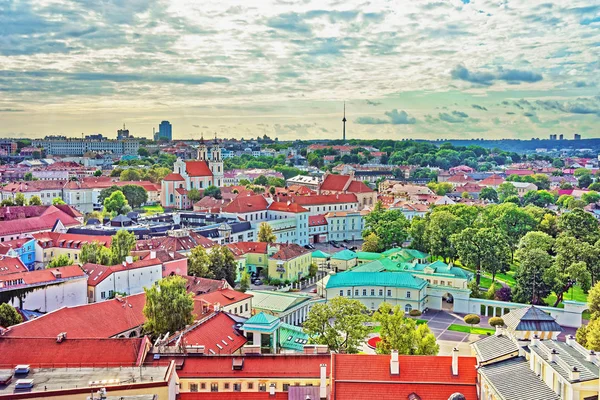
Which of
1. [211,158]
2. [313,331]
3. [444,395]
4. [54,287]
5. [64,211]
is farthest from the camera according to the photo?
[211,158]

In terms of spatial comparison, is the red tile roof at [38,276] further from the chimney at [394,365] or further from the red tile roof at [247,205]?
the red tile roof at [247,205]

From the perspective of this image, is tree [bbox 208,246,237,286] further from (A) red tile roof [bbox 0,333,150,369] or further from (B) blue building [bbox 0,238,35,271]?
(A) red tile roof [bbox 0,333,150,369]

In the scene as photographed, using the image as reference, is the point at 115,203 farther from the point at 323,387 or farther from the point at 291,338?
the point at 323,387

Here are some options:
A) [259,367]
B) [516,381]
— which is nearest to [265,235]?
[259,367]

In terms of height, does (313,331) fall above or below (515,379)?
below

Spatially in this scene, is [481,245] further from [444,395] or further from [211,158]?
[211,158]

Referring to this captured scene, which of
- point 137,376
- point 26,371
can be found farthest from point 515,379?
point 26,371

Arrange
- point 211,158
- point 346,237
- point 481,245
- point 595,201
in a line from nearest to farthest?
1. point 481,245
2. point 346,237
3. point 595,201
4. point 211,158
